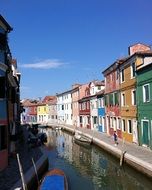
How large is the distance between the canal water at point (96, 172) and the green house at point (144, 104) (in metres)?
3.46

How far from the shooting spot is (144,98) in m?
33.3

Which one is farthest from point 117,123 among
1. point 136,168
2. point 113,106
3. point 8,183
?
point 8,183

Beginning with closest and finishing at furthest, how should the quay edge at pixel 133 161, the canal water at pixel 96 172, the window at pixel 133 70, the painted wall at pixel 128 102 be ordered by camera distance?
the canal water at pixel 96 172
the quay edge at pixel 133 161
the window at pixel 133 70
the painted wall at pixel 128 102

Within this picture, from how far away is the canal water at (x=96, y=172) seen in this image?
23.7m

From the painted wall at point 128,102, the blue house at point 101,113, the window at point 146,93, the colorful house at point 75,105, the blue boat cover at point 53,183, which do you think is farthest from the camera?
the colorful house at point 75,105

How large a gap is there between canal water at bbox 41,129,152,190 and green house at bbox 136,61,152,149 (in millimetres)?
3461

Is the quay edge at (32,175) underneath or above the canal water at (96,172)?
above

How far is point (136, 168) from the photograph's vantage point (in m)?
26.1

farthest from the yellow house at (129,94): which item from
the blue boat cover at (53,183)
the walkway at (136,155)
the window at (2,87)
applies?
the blue boat cover at (53,183)

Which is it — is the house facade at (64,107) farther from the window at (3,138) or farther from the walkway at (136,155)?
the window at (3,138)

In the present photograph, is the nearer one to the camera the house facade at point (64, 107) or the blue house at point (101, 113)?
the blue house at point (101, 113)

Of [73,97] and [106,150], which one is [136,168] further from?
[73,97]

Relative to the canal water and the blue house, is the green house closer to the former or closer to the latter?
the canal water

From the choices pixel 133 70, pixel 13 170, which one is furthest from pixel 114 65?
pixel 13 170
